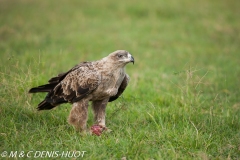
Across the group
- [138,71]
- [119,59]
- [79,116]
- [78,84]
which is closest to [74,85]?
[78,84]

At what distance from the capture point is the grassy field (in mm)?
5340

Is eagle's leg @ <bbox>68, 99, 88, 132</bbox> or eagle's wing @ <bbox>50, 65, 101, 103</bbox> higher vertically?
eagle's wing @ <bbox>50, 65, 101, 103</bbox>

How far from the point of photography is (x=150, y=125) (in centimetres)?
618

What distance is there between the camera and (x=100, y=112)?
618 centimetres

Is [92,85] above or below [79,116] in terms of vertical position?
above

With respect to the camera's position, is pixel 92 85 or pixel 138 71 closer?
pixel 92 85

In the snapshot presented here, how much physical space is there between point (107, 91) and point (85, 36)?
8298mm

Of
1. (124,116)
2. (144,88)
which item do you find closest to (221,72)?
(144,88)

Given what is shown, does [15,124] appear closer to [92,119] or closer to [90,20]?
[92,119]

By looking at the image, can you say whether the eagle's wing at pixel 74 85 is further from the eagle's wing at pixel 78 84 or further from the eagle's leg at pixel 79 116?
the eagle's leg at pixel 79 116

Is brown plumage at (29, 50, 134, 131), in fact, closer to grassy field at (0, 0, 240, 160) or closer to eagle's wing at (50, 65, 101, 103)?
eagle's wing at (50, 65, 101, 103)

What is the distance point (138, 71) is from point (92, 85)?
4.51 meters

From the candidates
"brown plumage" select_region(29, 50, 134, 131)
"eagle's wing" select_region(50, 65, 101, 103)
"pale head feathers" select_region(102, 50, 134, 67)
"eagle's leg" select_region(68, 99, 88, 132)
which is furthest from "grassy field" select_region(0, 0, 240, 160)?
"pale head feathers" select_region(102, 50, 134, 67)

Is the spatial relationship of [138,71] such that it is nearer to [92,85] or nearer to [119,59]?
[119,59]
